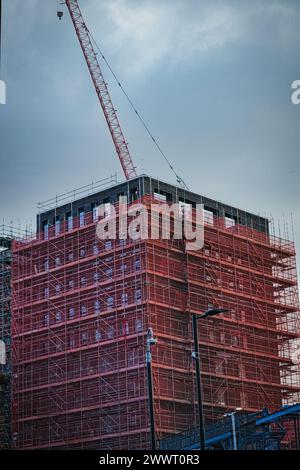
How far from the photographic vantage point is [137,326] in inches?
3019

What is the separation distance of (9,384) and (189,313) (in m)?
17.6

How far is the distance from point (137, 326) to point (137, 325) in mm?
98

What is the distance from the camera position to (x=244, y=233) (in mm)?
88562

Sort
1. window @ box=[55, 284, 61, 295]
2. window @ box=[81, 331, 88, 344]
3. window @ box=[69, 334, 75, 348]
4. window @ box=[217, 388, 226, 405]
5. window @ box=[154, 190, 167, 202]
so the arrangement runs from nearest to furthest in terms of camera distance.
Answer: window @ box=[217, 388, 226, 405] → window @ box=[81, 331, 88, 344] → window @ box=[69, 334, 75, 348] → window @ box=[154, 190, 167, 202] → window @ box=[55, 284, 61, 295]

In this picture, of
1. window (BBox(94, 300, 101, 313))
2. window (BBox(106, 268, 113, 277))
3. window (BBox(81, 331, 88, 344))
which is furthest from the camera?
window (BBox(81, 331, 88, 344))

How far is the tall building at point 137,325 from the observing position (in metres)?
76.6

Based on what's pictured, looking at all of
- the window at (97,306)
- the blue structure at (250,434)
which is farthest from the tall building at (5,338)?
the blue structure at (250,434)

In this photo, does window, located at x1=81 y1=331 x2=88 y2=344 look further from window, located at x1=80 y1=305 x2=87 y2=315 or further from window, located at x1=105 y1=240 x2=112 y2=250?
window, located at x1=105 y1=240 x2=112 y2=250

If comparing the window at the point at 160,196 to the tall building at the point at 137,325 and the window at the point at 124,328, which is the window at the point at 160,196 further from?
the window at the point at 124,328

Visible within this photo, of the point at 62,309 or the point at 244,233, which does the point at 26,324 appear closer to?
the point at 62,309

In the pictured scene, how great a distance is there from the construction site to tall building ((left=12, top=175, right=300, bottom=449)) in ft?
0.37

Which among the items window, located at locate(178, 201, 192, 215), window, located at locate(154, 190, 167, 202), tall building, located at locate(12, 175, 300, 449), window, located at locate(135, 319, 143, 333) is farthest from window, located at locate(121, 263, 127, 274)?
window, located at locate(178, 201, 192, 215)

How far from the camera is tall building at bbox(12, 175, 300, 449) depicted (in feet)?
251
